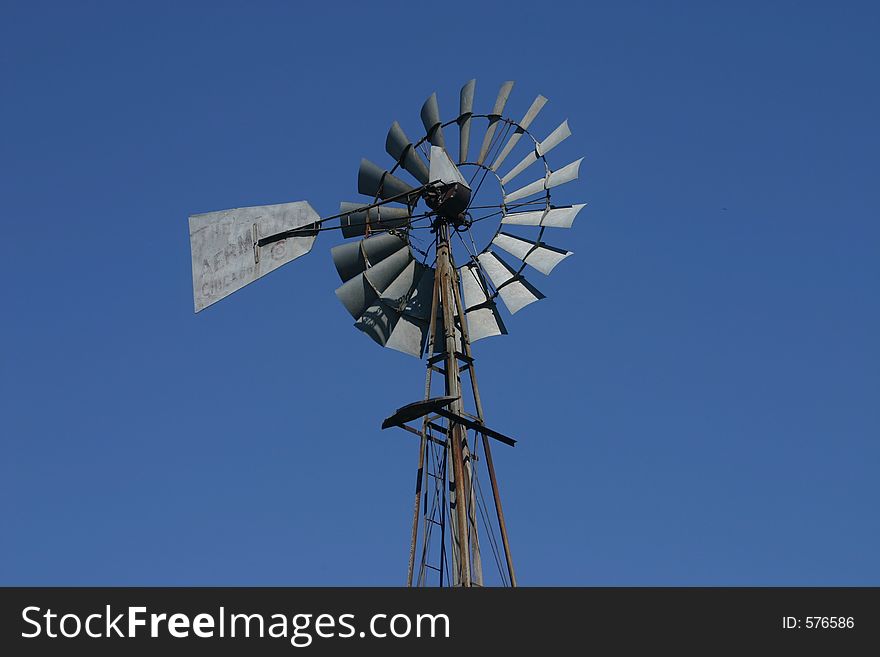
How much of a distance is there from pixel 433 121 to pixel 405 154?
599 millimetres

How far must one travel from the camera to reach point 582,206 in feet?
59.6

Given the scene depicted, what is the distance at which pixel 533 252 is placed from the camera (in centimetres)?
1814

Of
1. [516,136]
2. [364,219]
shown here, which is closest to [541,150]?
[516,136]

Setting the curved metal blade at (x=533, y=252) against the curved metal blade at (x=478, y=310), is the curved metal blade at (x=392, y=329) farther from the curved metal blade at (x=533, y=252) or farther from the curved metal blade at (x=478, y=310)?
the curved metal blade at (x=533, y=252)

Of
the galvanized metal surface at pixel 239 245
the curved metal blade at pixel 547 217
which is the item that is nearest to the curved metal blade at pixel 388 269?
the galvanized metal surface at pixel 239 245

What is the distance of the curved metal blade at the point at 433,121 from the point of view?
1845 cm

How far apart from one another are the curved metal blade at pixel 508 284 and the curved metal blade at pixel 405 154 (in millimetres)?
1405

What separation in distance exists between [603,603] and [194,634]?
4.03 metres

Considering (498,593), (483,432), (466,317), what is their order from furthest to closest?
(466,317) → (483,432) → (498,593)

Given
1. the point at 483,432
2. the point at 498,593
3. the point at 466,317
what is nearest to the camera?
the point at 498,593

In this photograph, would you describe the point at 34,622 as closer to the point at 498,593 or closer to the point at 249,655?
the point at 249,655

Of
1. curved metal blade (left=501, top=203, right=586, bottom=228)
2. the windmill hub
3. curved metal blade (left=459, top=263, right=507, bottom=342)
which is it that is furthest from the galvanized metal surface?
curved metal blade (left=501, top=203, right=586, bottom=228)

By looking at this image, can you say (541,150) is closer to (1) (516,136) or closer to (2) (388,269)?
(1) (516,136)

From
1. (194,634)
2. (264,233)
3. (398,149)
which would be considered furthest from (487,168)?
(194,634)
